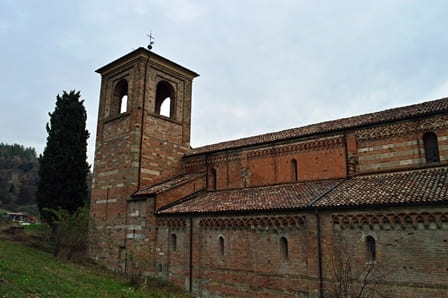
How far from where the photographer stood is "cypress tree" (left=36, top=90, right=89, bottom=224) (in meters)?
23.9

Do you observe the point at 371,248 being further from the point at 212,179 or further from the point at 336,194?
the point at 212,179

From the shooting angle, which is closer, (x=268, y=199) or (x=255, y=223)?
(x=255, y=223)

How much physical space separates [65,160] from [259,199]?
15.1 metres

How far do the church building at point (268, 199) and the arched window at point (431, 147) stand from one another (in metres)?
0.04

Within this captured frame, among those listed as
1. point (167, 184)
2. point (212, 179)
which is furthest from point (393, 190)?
point (167, 184)

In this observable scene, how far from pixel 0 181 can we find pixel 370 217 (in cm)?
8280

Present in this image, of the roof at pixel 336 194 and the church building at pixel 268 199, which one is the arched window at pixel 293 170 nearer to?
the church building at pixel 268 199

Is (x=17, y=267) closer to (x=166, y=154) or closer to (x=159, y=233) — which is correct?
(x=159, y=233)

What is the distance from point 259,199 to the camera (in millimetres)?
15250

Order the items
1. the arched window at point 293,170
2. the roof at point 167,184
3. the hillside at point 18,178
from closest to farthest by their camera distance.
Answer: the arched window at point 293,170, the roof at point 167,184, the hillside at point 18,178

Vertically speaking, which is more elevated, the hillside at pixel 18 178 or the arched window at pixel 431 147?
the hillside at pixel 18 178

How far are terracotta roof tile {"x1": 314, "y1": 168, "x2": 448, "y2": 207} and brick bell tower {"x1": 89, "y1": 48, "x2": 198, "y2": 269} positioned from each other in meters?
10.8

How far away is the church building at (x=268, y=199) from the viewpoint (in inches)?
432

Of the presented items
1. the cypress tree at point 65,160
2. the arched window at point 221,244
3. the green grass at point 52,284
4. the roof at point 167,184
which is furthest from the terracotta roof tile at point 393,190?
the cypress tree at point 65,160
